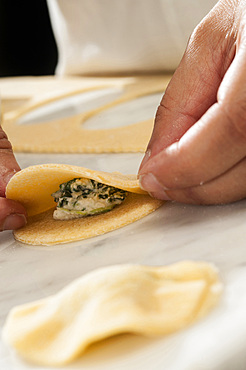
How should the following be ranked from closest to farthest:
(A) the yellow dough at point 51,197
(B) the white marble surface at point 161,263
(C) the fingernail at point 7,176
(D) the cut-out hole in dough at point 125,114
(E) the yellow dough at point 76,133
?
(B) the white marble surface at point 161,263
(A) the yellow dough at point 51,197
(C) the fingernail at point 7,176
(E) the yellow dough at point 76,133
(D) the cut-out hole in dough at point 125,114

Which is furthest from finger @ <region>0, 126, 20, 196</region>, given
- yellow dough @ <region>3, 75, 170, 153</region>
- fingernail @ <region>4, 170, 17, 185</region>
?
yellow dough @ <region>3, 75, 170, 153</region>

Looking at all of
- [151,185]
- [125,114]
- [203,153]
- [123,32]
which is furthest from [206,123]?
[123,32]

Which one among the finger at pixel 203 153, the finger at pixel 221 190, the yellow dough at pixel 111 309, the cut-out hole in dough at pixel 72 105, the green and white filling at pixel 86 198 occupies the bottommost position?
the cut-out hole in dough at pixel 72 105

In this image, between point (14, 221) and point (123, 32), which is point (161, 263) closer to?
point (14, 221)

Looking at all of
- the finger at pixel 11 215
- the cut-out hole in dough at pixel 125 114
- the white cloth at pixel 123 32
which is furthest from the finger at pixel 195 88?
the white cloth at pixel 123 32

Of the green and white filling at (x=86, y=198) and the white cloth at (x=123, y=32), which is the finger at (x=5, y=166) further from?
the white cloth at (x=123, y=32)

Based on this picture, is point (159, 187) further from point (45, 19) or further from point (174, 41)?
point (45, 19)
